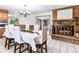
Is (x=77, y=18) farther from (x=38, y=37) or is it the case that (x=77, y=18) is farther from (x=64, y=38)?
(x=38, y=37)

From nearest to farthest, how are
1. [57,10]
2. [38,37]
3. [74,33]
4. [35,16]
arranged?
[38,37] < [74,33] < [57,10] < [35,16]

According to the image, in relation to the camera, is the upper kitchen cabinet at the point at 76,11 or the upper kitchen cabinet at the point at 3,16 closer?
the upper kitchen cabinet at the point at 76,11

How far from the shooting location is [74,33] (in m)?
5.46

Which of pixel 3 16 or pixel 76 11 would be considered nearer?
pixel 76 11

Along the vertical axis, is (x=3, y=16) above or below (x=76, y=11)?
below

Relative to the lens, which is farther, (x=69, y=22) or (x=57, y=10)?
(x=57, y=10)

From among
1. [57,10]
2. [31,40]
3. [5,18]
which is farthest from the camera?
[5,18]

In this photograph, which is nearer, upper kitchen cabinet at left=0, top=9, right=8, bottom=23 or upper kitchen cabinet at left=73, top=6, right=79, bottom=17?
upper kitchen cabinet at left=73, top=6, right=79, bottom=17

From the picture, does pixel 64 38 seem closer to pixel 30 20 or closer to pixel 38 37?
pixel 38 37
